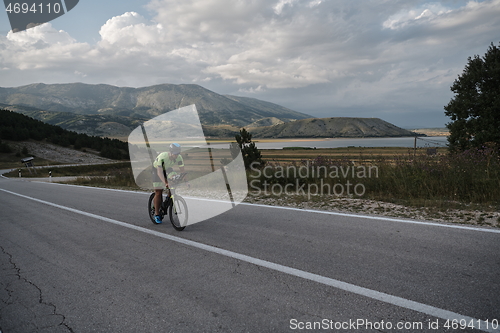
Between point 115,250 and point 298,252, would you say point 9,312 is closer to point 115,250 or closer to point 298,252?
point 115,250

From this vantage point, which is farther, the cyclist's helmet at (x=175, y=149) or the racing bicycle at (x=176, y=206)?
the racing bicycle at (x=176, y=206)

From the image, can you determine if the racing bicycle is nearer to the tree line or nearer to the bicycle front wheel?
the bicycle front wheel

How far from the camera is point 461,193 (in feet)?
25.4

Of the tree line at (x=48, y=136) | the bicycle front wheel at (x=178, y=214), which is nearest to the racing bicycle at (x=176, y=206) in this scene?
the bicycle front wheel at (x=178, y=214)

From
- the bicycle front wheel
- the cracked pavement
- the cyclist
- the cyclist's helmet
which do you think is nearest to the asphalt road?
the cracked pavement

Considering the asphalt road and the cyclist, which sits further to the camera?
the cyclist

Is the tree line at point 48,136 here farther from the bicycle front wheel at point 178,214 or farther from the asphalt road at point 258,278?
the asphalt road at point 258,278

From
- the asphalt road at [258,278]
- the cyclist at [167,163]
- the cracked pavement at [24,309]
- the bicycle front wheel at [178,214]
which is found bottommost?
the cracked pavement at [24,309]

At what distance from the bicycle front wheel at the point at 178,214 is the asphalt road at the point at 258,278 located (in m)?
0.17

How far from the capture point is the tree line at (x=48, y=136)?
65500 mm

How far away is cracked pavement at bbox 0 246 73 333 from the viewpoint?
2.84 meters

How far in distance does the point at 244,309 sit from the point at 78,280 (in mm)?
2408

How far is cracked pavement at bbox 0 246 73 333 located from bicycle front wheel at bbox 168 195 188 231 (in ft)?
Answer: 8.46

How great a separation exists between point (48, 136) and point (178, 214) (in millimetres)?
82060
